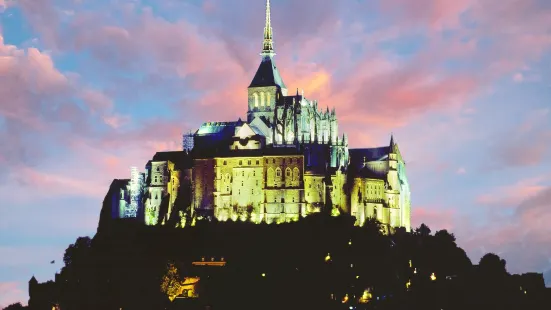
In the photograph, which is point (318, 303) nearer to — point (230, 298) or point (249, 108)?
point (230, 298)

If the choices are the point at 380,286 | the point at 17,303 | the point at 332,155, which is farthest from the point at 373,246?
the point at 17,303

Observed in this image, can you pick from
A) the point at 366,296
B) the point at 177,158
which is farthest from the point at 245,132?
the point at 366,296

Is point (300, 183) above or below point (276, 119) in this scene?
below

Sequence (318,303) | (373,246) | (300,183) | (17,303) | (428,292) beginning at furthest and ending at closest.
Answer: (17,303)
(300,183)
(373,246)
(428,292)
(318,303)

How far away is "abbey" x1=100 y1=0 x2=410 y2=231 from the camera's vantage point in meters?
146

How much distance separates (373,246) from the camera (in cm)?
13625

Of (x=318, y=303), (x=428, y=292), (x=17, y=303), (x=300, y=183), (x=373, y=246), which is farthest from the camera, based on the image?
(x=17, y=303)

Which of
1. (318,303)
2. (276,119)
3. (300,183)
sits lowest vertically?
(318,303)

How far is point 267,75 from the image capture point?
161375mm

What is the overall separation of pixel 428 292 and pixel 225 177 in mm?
35421

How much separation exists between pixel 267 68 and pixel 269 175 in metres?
22.9

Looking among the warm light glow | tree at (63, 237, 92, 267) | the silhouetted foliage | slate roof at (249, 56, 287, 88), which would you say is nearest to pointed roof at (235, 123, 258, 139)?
slate roof at (249, 56, 287, 88)

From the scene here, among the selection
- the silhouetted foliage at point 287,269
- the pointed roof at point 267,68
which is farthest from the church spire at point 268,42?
the silhouetted foliage at point 287,269

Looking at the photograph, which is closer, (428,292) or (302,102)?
(428,292)
